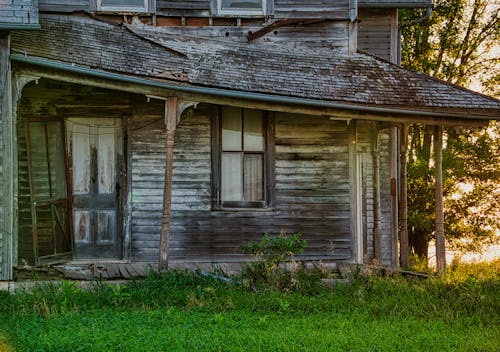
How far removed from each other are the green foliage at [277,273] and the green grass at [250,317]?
0.22 meters

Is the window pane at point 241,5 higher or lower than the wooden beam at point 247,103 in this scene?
higher

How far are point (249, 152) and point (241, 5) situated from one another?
2.79m

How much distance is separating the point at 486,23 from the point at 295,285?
1401 cm

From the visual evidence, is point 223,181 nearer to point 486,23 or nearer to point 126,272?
point 126,272

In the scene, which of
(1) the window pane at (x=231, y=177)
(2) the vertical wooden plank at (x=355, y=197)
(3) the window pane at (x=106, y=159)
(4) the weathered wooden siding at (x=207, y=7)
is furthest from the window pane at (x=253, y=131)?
(3) the window pane at (x=106, y=159)

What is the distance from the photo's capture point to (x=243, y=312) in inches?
379

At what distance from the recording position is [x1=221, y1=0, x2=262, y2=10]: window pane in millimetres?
14039

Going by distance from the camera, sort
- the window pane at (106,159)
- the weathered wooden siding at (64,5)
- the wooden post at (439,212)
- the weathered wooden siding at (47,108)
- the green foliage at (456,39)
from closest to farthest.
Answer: the weathered wooden siding at (47,108) < the wooden post at (439,212) < the window pane at (106,159) < the weathered wooden siding at (64,5) < the green foliage at (456,39)

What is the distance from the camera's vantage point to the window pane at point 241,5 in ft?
46.1

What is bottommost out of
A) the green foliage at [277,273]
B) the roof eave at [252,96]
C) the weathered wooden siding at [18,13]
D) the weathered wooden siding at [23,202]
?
the green foliage at [277,273]

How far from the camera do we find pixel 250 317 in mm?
9391

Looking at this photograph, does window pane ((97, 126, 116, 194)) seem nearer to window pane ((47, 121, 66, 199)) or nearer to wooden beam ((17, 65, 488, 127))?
window pane ((47, 121, 66, 199))

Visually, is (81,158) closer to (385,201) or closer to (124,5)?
(124,5)

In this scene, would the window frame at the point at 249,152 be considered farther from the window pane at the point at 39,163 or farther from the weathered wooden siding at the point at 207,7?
the window pane at the point at 39,163
